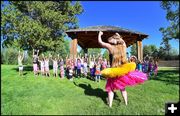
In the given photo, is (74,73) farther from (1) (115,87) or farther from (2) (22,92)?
(1) (115,87)

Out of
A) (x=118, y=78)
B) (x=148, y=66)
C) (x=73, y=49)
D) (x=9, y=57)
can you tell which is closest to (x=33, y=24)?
(x=73, y=49)

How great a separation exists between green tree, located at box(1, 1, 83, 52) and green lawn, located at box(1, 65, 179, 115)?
1059 centimetres

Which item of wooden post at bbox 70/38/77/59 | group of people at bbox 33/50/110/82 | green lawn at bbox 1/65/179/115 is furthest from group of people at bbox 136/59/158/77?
wooden post at bbox 70/38/77/59

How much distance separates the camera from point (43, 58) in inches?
822

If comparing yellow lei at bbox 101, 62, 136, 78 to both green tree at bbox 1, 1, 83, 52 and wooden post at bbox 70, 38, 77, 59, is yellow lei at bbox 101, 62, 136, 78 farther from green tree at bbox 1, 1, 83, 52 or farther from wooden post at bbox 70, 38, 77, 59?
green tree at bbox 1, 1, 83, 52

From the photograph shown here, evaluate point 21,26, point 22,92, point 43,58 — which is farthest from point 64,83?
point 21,26

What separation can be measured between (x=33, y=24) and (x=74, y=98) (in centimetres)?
1516

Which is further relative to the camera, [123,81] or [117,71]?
[123,81]

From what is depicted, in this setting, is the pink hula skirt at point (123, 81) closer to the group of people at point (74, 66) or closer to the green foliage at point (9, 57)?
the group of people at point (74, 66)

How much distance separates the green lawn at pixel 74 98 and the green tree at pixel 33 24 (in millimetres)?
10587

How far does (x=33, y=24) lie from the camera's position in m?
27.0

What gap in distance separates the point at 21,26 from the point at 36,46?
3711mm

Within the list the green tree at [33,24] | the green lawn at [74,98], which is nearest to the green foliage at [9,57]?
the green tree at [33,24]

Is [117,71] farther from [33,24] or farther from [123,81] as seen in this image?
[33,24]
